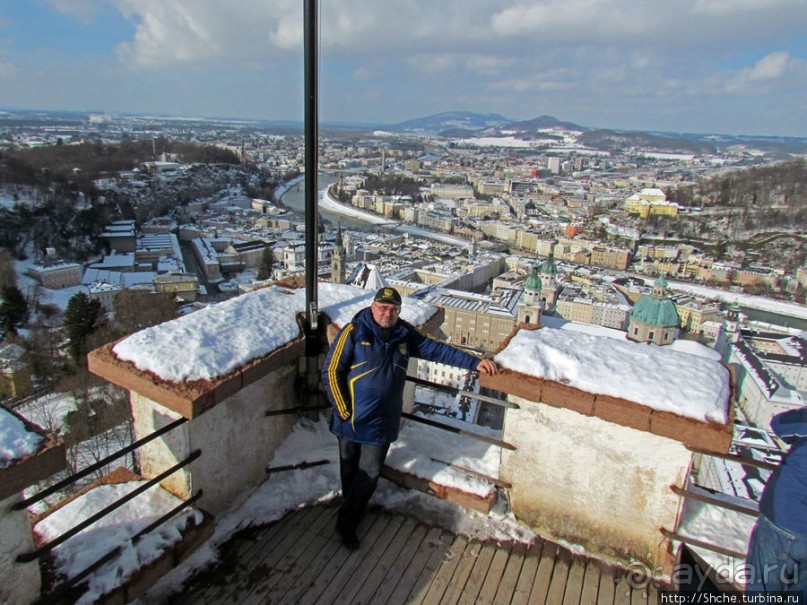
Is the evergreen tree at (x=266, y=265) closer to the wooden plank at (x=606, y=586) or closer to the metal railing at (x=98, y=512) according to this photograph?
the metal railing at (x=98, y=512)

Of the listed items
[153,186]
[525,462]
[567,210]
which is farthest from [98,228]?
[567,210]

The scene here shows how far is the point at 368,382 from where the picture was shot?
183 cm

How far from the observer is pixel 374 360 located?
1.83 meters

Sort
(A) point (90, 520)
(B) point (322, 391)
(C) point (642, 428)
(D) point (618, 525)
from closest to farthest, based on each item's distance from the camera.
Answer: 1. (A) point (90, 520)
2. (C) point (642, 428)
3. (D) point (618, 525)
4. (B) point (322, 391)

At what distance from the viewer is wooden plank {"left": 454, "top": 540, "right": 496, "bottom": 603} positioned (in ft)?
5.43

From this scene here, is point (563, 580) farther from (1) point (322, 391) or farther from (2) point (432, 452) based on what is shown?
(1) point (322, 391)

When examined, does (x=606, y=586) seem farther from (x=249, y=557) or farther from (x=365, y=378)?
(x=249, y=557)

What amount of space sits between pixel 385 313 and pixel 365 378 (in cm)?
24

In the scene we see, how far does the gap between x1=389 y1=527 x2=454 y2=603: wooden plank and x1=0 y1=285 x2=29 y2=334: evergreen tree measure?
1940 cm

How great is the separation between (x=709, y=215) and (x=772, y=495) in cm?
5779

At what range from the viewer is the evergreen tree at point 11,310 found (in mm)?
17016

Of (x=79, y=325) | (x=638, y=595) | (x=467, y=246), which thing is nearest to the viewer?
→ (x=638, y=595)

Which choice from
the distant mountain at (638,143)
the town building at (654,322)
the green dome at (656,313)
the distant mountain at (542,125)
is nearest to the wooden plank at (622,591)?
the town building at (654,322)

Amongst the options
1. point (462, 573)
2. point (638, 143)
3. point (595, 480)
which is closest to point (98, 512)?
point (462, 573)
